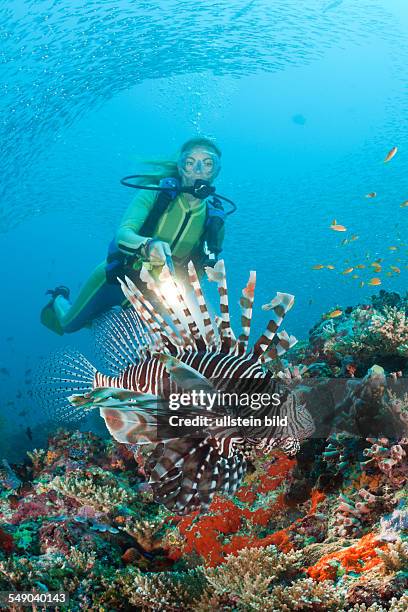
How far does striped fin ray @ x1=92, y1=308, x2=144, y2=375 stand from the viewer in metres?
3.77

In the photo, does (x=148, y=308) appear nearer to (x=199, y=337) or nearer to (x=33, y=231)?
(x=199, y=337)

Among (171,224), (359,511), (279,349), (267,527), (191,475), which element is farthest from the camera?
(171,224)

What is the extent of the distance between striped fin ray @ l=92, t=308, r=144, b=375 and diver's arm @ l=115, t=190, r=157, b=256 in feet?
11.9

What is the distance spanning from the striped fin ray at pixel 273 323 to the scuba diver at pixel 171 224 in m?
5.00

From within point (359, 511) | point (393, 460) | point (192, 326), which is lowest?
point (359, 511)

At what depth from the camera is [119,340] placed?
3.88 metres

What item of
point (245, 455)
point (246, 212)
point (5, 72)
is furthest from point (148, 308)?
point (246, 212)

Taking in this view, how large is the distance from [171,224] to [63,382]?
5632 millimetres

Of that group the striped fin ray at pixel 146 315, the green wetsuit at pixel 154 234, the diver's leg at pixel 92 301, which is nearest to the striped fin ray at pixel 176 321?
the striped fin ray at pixel 146 315

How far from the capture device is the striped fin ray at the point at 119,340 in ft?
12.4

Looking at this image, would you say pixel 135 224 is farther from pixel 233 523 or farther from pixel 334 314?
pixel 233 523

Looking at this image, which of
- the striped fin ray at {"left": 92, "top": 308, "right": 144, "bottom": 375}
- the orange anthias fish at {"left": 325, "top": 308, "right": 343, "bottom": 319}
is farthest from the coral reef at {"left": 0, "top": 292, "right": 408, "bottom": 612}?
the orange anthias fish at {"left": 325, "top": 308, "right": 343, "bottom": 319}

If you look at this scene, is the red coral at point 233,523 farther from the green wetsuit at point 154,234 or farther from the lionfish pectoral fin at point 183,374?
the green wetsuit at point 154,234

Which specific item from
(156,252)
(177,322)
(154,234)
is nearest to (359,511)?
(177,322)
